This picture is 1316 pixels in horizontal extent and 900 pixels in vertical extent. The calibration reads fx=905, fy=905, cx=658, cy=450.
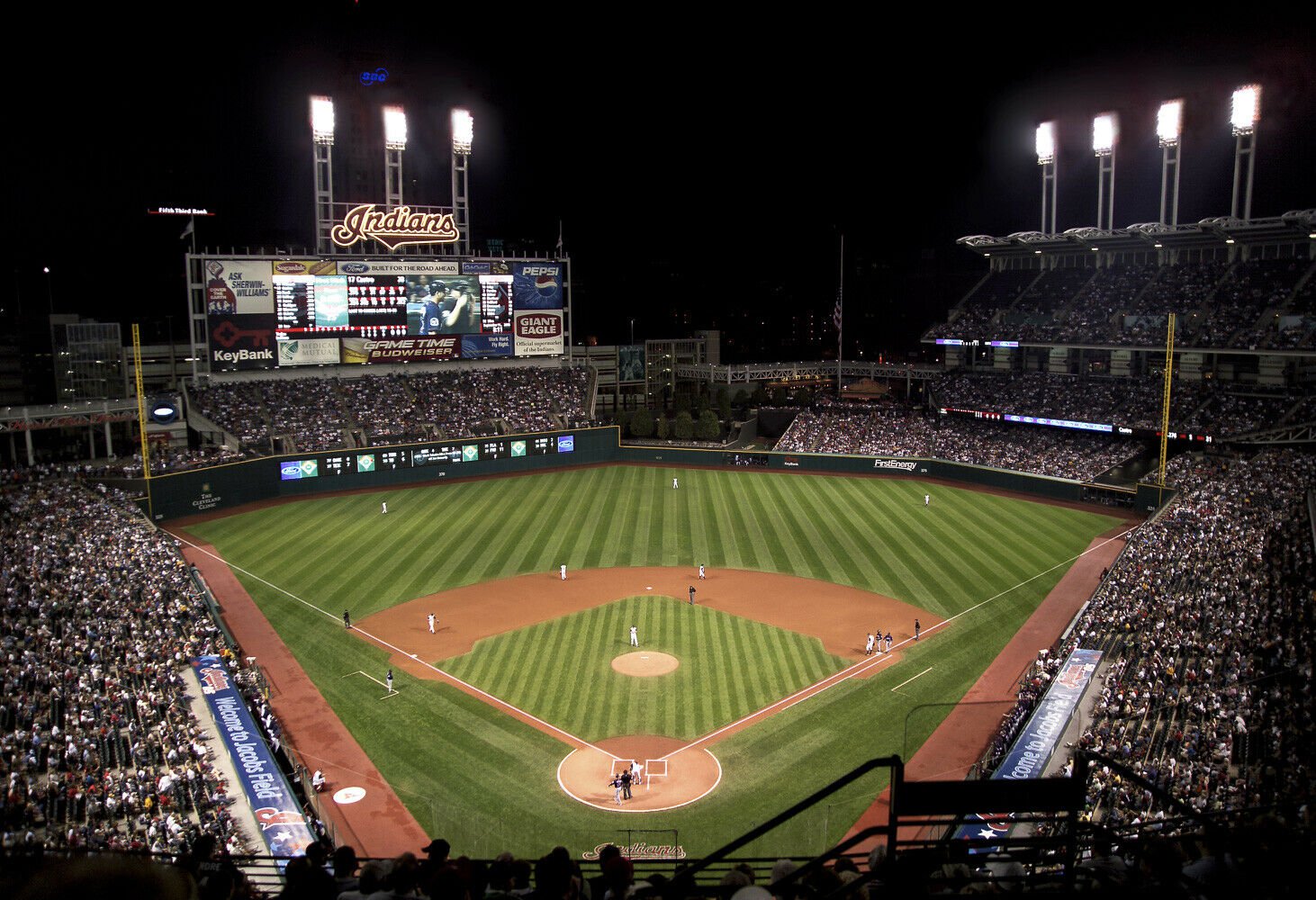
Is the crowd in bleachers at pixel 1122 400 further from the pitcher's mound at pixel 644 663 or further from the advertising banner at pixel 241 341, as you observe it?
the advertising banner at pixel 241 341

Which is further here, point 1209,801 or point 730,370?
point 730,370

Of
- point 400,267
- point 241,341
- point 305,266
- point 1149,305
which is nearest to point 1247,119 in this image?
point 1149,305

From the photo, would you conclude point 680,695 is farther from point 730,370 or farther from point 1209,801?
point 730,370

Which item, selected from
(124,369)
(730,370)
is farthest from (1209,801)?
(124,369)

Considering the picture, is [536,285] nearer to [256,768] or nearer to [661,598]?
[661,598]

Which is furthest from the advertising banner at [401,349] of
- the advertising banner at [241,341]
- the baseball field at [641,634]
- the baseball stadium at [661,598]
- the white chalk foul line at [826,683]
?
the white chalk foul line at [826,683]
